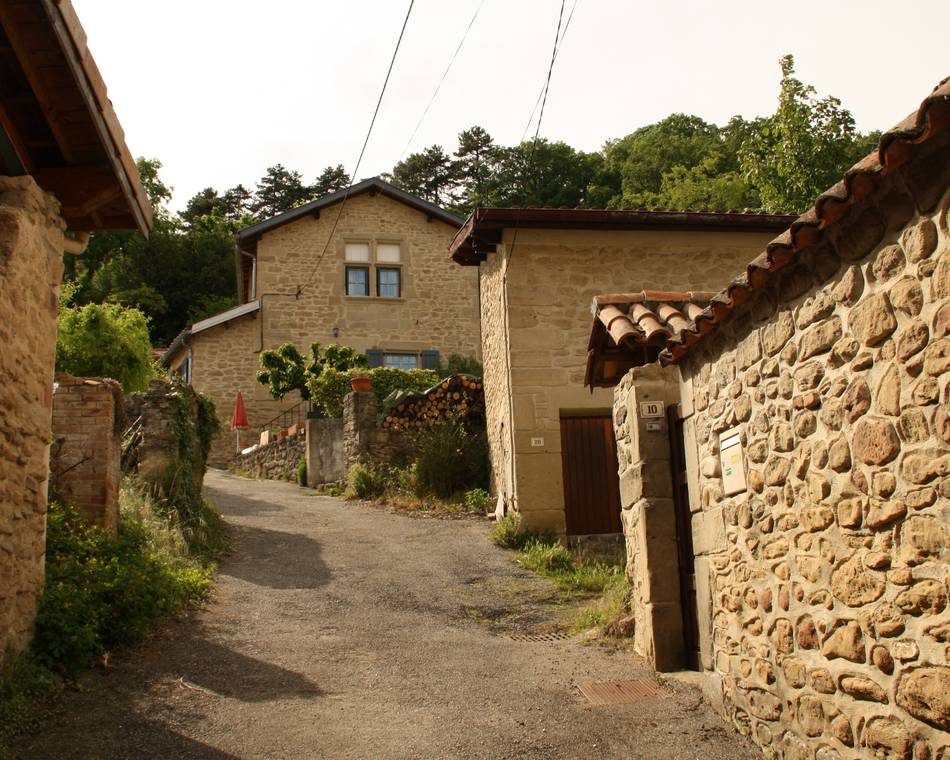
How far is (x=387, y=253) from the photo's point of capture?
71.7 ft

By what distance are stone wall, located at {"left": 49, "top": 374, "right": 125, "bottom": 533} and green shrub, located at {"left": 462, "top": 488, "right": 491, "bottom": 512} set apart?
5880 millimetres

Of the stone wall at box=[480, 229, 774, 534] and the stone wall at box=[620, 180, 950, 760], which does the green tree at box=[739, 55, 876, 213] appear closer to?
the stone wall at box=[480, 229, 774, 534]

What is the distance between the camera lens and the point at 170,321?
33719 mm

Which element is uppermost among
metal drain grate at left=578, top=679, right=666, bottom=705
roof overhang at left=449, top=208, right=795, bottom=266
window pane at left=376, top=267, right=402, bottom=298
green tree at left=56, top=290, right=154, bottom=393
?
window pane at left=376, top=267, right=402, bottom=298

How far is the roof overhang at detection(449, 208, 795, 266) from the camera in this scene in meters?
11.4

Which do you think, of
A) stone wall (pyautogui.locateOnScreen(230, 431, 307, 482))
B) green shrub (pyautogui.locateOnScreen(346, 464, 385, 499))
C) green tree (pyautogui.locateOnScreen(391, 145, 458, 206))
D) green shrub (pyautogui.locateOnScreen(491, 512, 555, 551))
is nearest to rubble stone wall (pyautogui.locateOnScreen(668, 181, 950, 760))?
green shrub (pyautogui.locateOnScreen(491, 512, 555, 551))

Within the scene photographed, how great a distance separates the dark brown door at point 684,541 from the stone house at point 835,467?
0.34 m

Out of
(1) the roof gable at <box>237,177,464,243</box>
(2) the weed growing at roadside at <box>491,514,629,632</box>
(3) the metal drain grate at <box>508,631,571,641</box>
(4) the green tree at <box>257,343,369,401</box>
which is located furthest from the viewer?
(1) the roof gable at <box>237,177,464,243</box>

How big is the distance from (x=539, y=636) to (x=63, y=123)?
207 inches

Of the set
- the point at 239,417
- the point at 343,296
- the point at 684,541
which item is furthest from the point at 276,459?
the point at 684,541

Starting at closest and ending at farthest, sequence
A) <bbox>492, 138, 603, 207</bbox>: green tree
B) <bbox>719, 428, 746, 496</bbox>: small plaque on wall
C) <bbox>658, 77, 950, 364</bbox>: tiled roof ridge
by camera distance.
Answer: <bbox>658, 77, 950, 364</bbox>: tiled roof ridge < <bbox>719, 428, 746, 496</bbox>: small plaque on wall < <bbox>492, 138, 603, 207</bbox>: green tree

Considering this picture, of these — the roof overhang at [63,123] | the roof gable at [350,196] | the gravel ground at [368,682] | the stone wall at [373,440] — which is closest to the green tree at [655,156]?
the roof gable at [350,196]

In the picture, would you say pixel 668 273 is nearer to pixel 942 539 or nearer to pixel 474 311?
pixel 942 539

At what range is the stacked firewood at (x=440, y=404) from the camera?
14.5 meters
